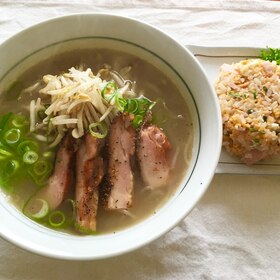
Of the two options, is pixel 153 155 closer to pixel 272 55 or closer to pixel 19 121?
pixel 19 121

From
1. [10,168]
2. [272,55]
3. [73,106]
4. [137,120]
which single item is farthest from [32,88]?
[272,55]

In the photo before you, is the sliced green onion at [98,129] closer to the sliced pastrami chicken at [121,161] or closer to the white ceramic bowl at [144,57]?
the sliced pastrami chicken at [121,161]

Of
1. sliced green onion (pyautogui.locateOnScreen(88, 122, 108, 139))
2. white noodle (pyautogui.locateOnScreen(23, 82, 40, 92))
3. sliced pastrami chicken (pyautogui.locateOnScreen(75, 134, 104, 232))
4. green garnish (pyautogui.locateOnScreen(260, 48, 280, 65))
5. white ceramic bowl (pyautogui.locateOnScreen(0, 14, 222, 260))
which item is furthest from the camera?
green garnish (pyautogui.locateOnScreen(260, 48, 280, 65))

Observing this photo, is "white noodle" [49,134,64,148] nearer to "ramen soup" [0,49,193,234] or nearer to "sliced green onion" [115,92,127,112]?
"ramen soup" [0,49,193,234]

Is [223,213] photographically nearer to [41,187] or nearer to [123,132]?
[123,132]

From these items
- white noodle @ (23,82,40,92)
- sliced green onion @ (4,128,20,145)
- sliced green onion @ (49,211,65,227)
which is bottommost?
sliced green onion @ (49,211,65,227)

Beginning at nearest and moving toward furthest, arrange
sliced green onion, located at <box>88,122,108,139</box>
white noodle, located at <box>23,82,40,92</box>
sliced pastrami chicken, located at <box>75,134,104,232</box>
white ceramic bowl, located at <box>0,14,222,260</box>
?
white ceramic bowl, located at <box>0,14,222,260</box> < sliced pastrami chicken, located at <box>75,134,104,232</box> < sliced green onion, located at <box>88,122,108,139</box> < white noodle, located at <box>23,82,40,92</box>

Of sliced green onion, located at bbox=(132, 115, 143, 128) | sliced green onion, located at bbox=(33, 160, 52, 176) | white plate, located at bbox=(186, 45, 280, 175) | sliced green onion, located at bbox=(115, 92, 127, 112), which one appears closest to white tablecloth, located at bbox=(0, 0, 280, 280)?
white plate, located at bbox=(186, 45, 280, 175)
